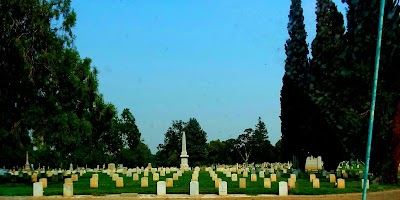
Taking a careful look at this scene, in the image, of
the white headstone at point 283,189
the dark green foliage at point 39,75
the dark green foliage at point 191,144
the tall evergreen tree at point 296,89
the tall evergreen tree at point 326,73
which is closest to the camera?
the white headstone at point 283,189

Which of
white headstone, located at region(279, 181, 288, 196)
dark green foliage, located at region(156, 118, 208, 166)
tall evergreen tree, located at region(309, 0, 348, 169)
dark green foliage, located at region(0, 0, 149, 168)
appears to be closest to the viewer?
white headstone, located at region(279, 181, 288, 196)

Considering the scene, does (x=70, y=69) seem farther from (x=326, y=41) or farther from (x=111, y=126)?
(x=111, y=126)

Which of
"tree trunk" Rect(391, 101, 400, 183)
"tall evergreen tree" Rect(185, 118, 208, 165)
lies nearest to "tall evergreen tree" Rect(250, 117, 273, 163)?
"tall evergreen tree" Rect(185, 118, 208, 165)

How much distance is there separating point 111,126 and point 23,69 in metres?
50.6

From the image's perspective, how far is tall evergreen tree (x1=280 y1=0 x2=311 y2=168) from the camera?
48.2 metres

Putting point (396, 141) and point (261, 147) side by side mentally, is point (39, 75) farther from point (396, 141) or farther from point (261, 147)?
point (261, 147)

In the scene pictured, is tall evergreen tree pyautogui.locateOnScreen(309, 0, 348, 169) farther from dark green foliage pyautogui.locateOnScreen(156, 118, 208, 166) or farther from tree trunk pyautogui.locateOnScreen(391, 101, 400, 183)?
dark green foliage pyautogui.locateOnScreen(156, 118, 208, 166)

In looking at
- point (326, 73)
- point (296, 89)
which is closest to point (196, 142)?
point (296, 89)

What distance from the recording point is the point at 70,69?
1266 inches

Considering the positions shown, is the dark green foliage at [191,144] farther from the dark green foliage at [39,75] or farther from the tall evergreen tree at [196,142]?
the dark green foliage at [39,75]

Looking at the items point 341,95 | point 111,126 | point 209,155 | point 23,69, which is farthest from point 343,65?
point 209,155

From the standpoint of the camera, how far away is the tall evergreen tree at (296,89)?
48188mm

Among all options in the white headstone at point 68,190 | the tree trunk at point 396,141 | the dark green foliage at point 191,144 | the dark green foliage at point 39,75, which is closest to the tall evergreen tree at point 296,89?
the tree trunk at point 396,141

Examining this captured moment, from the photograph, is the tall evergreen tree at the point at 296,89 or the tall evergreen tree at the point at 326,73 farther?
the tall evergreen tree at the point at 296,89
